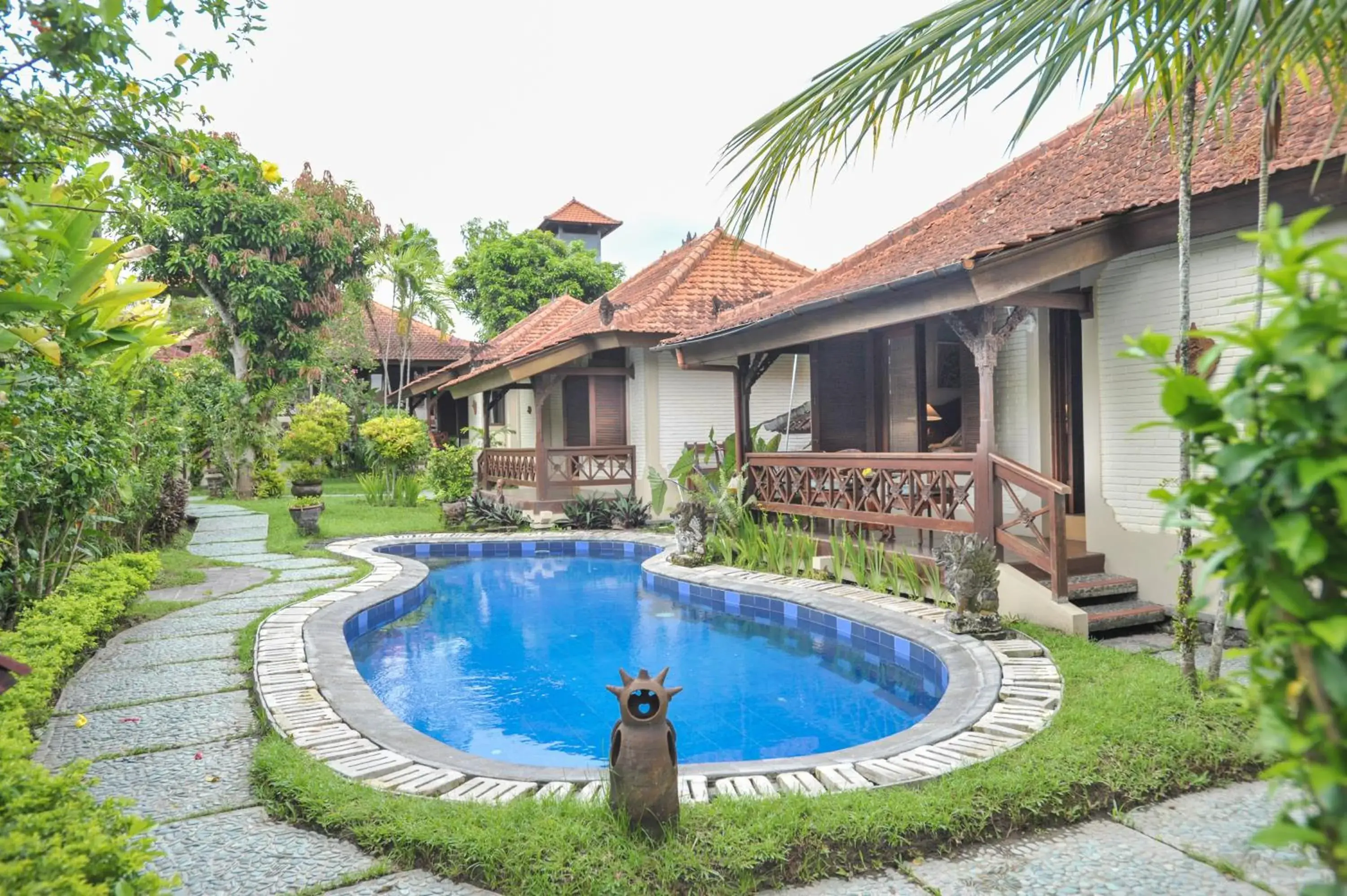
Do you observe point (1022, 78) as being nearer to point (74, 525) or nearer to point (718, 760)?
point (718, 760)

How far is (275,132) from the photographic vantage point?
1944 centimetres

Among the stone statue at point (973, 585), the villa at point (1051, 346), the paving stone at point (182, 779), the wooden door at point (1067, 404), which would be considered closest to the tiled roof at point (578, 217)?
the villa at point (1051, 346)

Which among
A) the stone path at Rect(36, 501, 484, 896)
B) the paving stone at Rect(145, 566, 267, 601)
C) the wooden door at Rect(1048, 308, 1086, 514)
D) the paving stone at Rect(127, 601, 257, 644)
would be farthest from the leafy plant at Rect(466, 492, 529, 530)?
the wooden door at Rect(1048, 308, 1086, 514)

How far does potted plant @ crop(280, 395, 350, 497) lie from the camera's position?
69.5 feet

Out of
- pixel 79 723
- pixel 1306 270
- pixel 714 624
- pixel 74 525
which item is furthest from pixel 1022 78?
pixel 74 525

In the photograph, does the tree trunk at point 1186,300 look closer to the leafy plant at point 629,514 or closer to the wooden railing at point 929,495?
the wooden railing at point 929,495

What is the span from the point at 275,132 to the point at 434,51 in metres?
11.7

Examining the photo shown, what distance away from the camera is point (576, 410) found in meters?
17.7

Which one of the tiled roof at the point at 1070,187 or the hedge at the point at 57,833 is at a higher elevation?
the tiled roof at the point at 1070,187

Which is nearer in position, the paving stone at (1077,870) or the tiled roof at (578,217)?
the paving stone at (1077,870)

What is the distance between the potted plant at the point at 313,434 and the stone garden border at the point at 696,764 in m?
14.7

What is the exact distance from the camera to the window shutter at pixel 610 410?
54.4ft

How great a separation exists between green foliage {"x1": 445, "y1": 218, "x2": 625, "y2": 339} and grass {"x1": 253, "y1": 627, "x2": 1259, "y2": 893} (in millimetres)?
32052

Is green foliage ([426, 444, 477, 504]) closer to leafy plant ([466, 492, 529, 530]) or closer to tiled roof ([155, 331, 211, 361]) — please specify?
leafy plant ([466, 492, 529, 530])
